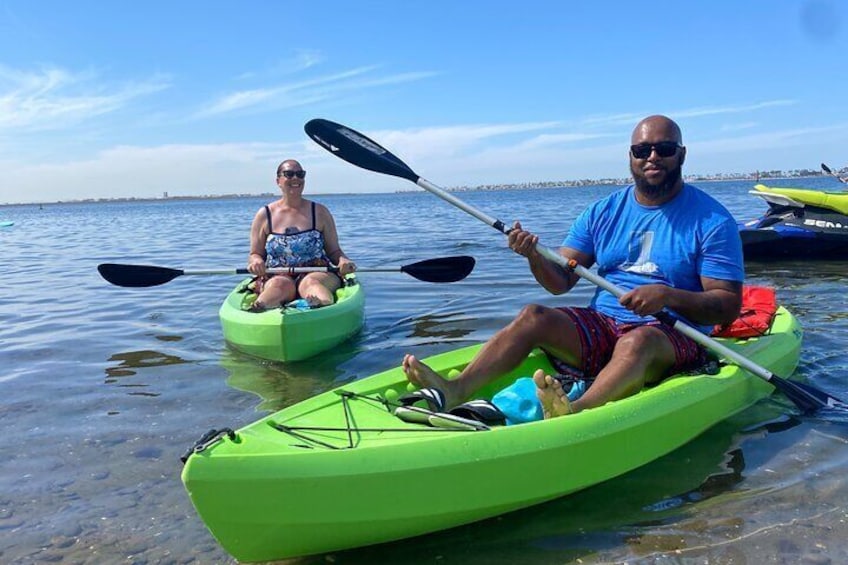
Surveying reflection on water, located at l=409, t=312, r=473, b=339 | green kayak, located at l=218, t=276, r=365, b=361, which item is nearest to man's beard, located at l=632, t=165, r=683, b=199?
green kayak, located at l=218, t=276, r=365, b=361

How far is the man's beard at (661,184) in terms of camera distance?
11.8 ft

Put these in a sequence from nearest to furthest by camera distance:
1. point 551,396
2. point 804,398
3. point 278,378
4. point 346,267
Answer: point 551,396
point 804,398
point 278,378
point 346,267

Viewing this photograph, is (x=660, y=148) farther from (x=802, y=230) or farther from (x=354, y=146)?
(x=802, y=230)

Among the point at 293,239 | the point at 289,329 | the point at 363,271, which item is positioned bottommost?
the point at 289,329

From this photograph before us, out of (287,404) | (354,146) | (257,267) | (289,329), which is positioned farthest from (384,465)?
(257,267)

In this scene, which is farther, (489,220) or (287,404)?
(287,404)

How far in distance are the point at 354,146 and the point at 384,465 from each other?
279cm

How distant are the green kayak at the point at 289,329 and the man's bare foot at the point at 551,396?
292 cm

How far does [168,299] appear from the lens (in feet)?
30.3

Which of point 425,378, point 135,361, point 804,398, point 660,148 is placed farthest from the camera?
point 135,361

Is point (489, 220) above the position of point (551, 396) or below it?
above

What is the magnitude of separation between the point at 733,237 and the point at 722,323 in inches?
17.3

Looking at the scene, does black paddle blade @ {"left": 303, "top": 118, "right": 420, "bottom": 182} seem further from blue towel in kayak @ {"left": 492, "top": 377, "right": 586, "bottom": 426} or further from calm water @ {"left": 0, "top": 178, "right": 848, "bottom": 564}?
blue towel in kayak @ {"left": 492, "top": 377, "right": 586, "bottom": 426}

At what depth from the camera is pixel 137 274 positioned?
285 inches
